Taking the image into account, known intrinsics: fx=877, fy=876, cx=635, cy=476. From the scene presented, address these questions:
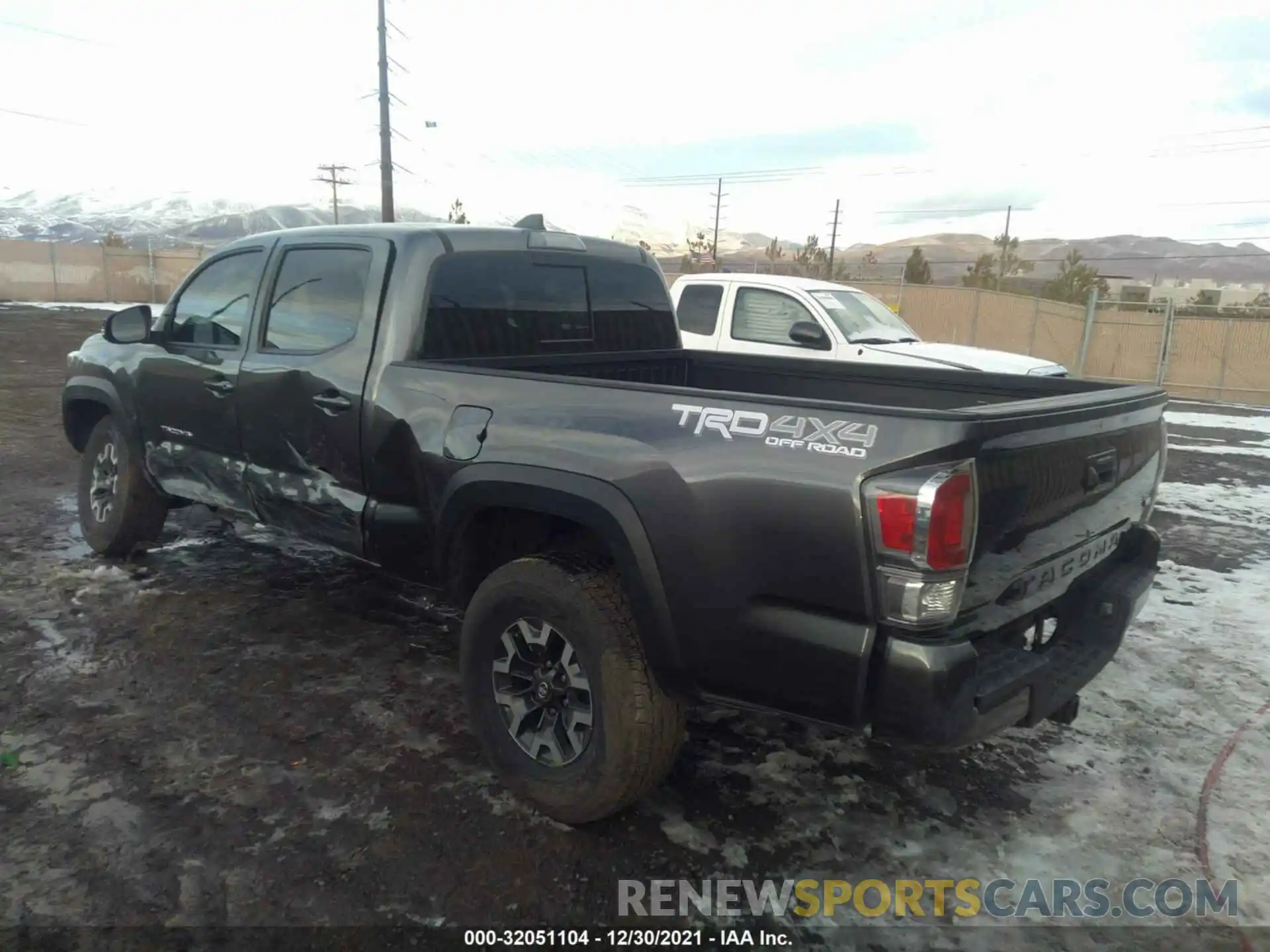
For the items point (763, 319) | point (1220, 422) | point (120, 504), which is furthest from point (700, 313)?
point (1220, 422)

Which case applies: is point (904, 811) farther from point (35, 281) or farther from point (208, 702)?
point (35, 281)

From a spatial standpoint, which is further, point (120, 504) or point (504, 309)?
point (120, 504)

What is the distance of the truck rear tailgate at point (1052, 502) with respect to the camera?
2.25 m

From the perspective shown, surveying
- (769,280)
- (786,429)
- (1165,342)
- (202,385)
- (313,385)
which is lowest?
(1165,342)

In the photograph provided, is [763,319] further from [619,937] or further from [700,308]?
[619,937]

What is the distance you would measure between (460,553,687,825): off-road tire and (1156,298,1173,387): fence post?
1859 centimetres

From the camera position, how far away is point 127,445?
4.78 meters

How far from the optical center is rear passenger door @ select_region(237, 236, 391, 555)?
11.3 feet

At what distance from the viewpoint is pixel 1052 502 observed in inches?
98.4

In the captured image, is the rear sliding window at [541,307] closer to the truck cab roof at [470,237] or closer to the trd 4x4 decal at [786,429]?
the truck cab roof at [470,237]

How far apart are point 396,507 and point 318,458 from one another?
1.64ft

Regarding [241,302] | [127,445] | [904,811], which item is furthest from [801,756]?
[127,445]

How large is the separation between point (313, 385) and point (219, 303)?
117 cm

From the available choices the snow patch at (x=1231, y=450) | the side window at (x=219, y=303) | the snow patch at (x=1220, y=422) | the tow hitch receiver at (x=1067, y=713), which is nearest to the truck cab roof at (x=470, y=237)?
the side window at (x=219, y=303)
